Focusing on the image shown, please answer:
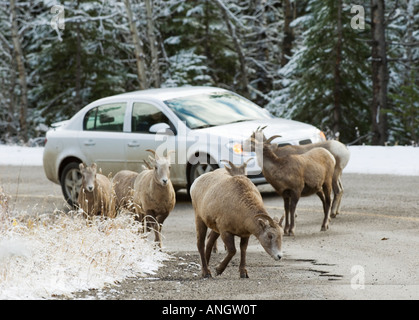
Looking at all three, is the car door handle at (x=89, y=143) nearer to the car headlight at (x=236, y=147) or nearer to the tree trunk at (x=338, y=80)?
the car headlight at (x=236, y=147)

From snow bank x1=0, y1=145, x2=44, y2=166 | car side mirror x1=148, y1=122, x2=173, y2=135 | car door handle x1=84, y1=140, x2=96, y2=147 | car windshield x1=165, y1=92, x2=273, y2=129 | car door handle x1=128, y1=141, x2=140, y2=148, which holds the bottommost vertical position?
snow bank x1=0, y1=145, x2=44, y2=166

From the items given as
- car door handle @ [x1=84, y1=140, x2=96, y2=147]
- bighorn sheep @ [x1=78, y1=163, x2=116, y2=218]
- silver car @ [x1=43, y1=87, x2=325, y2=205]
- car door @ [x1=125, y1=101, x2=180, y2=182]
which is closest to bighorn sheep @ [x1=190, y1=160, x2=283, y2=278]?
bighorn sheep @ [x1=78, y1=163, x2=116, y2=218]

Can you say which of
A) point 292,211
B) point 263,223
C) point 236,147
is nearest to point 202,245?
point 263,223

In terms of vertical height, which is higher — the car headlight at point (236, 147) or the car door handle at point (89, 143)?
the car headlight at point (236, 147)

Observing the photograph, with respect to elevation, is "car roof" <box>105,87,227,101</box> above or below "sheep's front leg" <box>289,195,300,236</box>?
above

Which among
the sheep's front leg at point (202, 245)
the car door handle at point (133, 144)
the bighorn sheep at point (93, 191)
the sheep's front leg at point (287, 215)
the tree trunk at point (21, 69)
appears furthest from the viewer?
the tree trunk at point (21, 69)

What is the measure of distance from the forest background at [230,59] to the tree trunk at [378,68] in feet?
0.10

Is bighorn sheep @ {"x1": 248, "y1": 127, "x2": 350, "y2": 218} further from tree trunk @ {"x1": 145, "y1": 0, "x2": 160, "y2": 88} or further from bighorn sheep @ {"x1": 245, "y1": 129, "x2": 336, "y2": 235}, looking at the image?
tree trunk @ {"x1": 145, "y1": 0, "x2": 160, "y2": 88}

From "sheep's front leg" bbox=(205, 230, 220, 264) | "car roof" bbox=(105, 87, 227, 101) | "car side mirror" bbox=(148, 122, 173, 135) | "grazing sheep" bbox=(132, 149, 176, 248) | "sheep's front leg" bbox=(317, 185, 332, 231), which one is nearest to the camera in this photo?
"sheep's front leg" bbox=(205, 230, 220, 264)

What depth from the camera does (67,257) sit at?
883cm

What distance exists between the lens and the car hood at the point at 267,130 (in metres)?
14.2

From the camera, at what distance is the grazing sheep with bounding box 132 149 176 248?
1073 cm

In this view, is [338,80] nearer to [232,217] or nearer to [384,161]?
[384,161]

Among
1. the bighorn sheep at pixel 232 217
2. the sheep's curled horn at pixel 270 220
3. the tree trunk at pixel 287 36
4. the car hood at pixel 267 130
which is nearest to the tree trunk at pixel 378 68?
the car hood at pixel 267 130
